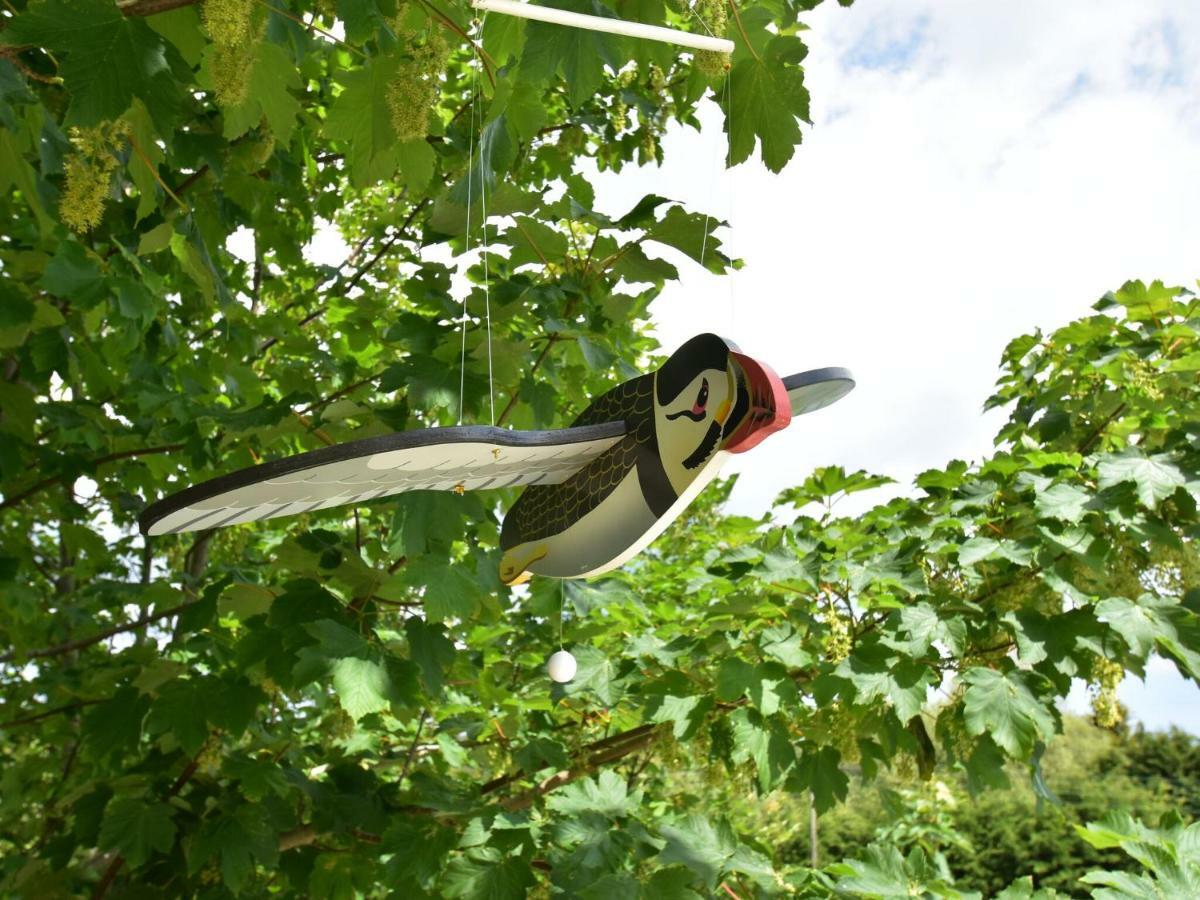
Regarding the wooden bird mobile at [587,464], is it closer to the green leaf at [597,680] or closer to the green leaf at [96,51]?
the green leaf at [96,51]

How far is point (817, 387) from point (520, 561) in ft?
1.61

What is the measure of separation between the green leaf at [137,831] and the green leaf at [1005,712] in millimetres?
1767

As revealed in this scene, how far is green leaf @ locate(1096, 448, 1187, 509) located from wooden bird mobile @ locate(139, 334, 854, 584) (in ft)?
3.58

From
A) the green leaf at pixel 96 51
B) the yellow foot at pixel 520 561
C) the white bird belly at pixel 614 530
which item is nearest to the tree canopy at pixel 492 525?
the green leaf at pixel 96 51

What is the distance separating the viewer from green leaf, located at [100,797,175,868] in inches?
90.7

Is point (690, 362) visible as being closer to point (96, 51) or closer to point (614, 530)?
point (614, 530)

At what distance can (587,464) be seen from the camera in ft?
4.36

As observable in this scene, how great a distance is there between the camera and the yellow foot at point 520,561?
1.45 m

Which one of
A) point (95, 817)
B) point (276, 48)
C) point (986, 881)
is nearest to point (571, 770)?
point (95, 817)

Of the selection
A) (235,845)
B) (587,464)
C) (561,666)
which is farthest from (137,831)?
(587,464)

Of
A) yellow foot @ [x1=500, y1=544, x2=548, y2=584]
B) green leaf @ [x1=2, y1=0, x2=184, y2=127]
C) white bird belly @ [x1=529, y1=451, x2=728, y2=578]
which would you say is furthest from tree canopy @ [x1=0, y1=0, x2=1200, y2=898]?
white bird belly @ [x1=529, y1=451, x2=728, y2=578]

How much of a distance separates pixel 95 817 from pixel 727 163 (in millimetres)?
2197

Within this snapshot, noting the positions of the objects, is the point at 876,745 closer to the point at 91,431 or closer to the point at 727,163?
the point at 727,163

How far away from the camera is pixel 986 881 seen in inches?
512
